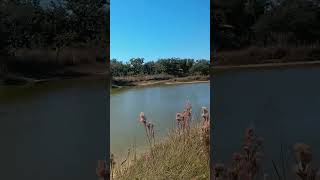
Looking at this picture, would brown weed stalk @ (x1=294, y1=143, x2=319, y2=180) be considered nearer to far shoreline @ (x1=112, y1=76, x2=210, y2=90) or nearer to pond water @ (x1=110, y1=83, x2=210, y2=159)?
pond water @ (x1=110, y1=83, x2=210, y2=159)

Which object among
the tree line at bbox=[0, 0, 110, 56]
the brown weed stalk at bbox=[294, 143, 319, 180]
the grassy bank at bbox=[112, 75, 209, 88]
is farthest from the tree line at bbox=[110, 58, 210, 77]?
the brown weed stalk at bbox=[294, 143, 319, 180]

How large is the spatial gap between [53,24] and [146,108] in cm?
92

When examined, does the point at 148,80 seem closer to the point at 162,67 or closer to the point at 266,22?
the point at 162,67

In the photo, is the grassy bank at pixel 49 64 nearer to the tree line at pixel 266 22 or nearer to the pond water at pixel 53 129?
the pond water at pixel 53 129

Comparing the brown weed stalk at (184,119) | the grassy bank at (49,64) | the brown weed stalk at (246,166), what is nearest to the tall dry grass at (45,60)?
the grassy bank at (49,64)

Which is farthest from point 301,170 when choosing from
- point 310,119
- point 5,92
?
point 5,92

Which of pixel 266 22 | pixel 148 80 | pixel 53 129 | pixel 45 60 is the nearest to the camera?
pixel 53 129

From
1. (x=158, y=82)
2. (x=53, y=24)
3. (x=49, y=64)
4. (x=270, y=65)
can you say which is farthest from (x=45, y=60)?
(x=270, y=65)

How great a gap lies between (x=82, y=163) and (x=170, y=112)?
104 cm

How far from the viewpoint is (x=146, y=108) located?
3.19 meters

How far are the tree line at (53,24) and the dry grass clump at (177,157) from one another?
0.62 m

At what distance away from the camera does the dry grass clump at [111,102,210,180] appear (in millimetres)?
2785

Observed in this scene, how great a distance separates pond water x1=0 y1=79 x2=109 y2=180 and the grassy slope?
18.4 inches

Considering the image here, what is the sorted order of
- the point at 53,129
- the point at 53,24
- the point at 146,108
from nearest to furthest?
the point at 53,129 < the point at 53,24 < the point at 146,108
